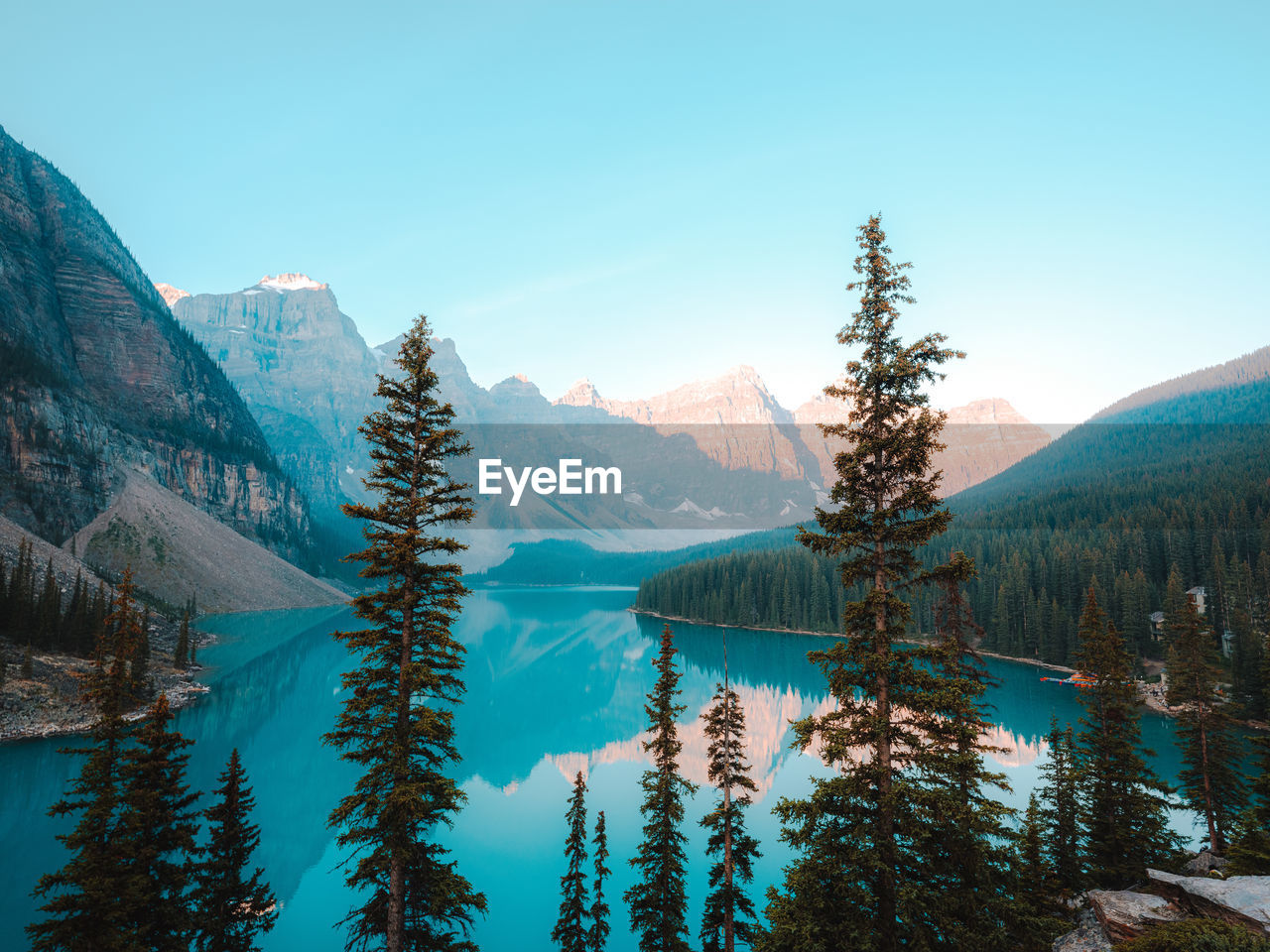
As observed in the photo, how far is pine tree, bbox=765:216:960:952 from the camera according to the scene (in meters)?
10.8

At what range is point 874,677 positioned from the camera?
11.6 meters

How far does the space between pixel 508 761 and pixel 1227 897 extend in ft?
164

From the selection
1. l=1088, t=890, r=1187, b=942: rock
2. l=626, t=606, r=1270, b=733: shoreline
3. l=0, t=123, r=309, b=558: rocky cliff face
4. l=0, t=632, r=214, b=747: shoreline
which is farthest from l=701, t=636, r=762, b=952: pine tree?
l=0, t=123, r=309, b=558: rocky cliff face

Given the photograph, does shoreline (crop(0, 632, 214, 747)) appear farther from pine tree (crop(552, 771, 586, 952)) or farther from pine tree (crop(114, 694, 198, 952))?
pine tree (crop(552, 771, 586, 952))

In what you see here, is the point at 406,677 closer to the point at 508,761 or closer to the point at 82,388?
the point at 508,761

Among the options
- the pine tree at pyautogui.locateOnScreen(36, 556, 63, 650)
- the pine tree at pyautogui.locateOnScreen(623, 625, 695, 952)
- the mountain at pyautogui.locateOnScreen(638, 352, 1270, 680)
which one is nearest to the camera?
the pine tree at pyautogui.locateOnScreen(623, 625, 695, 952)

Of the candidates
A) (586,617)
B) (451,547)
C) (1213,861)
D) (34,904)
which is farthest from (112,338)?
(1213,861)

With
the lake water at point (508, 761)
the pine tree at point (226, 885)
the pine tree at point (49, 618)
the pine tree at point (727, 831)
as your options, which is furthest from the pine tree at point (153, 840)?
the pine tree at point (49, 618)

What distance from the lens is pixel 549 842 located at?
3678cm

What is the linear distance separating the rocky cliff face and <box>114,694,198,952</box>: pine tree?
433 ft

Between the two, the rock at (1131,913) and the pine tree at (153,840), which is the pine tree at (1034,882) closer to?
the rock at (1131,913)

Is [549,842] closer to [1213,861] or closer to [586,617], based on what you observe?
[1213,861]

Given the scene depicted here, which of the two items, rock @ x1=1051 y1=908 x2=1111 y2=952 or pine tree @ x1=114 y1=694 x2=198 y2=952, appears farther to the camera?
pine tree @ x1=114 y1=694 x2=198 y2=952

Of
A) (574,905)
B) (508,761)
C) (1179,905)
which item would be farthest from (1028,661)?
(574,905)
